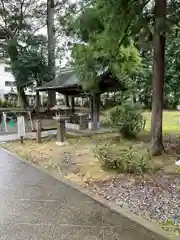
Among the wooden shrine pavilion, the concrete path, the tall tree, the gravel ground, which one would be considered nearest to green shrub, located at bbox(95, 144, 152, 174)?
the gravel ground

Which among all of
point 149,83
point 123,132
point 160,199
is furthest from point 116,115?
point 160,199

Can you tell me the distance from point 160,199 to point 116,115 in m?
5.25

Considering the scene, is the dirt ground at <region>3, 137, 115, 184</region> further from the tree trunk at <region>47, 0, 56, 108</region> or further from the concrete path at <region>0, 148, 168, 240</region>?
the tree trunk at <region>47, 0, 56, 108</region>

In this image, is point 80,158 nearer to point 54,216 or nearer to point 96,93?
point 54,216

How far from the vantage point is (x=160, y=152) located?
21.0 ft

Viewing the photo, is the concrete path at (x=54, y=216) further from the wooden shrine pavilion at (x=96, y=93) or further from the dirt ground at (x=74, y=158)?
the wooden shrine pavilion at (x=96, y=93)

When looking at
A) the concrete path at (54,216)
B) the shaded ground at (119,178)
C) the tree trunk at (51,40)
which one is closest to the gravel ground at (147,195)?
the shaded ground at (119,178)

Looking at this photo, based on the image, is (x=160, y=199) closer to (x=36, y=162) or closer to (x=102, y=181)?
(x=102, y=181)

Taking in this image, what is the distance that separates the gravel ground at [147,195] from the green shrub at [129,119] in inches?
150

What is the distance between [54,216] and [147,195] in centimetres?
153

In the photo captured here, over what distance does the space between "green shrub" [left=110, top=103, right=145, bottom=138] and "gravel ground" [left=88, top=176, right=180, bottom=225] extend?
380cm

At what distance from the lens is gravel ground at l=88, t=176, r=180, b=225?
322cm

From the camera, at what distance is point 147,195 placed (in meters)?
3.79

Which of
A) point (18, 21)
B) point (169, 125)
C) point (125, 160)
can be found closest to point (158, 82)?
point (125, 160)
